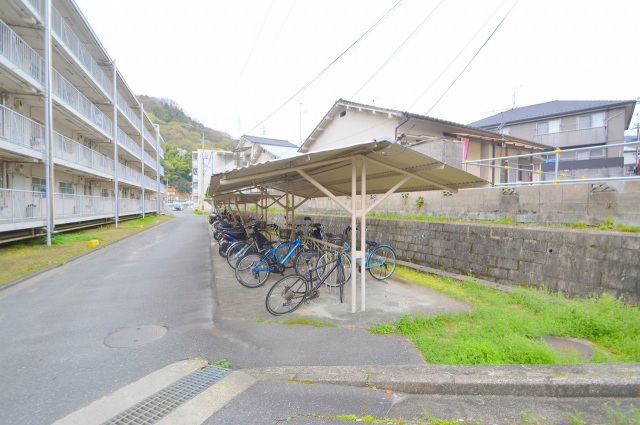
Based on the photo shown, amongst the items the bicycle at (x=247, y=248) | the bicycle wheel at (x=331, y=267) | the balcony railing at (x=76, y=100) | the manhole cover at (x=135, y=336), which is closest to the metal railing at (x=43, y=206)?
the balcony railing at (x=76, y=100)

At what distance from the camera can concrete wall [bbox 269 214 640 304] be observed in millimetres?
4465

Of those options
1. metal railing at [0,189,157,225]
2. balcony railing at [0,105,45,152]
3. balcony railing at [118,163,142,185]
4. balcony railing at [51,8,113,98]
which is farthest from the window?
balcony railing at [118,163,142,185]

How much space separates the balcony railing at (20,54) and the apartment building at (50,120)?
1.2 inches

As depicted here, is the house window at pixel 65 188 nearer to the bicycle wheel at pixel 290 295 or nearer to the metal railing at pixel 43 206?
the metal railing at pixel 43 206

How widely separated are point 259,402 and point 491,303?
420 centimetres

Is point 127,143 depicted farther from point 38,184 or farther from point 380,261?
point 380,261

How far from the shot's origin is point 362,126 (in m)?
15.0

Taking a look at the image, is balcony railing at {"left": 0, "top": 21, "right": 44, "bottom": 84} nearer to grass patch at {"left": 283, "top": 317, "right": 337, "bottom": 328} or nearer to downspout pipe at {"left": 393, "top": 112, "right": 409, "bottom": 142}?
grass patch at {"left": 283, "top": 317, "right": 337, "bottom": 328}

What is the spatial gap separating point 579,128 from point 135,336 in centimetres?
2668

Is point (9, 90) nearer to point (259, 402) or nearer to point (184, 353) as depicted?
point (184, 353)

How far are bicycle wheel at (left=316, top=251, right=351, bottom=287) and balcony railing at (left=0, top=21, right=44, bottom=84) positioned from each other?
1162 centimetres

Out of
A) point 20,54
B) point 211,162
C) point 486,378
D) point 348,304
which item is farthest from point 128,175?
point 486,378

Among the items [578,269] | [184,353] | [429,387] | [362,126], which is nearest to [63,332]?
[184,353]

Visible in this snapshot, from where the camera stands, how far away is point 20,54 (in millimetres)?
10109
